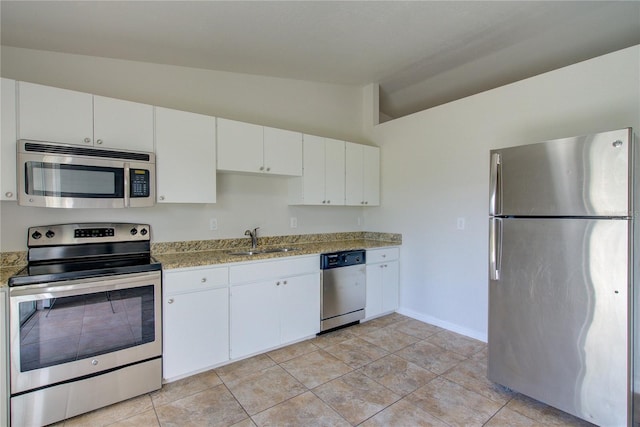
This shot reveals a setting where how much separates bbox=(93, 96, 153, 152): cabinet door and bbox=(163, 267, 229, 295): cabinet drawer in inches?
39.2

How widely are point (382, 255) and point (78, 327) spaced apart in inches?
110

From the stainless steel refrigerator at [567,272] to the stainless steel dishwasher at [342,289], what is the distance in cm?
140

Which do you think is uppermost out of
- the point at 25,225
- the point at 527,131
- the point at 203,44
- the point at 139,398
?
the point at 203,44

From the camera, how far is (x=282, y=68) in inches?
127

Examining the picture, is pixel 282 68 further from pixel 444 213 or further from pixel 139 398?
pixel 139 398

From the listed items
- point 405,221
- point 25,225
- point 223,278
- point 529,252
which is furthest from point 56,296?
point 405,221

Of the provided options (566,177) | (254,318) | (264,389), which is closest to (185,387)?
(264,389)

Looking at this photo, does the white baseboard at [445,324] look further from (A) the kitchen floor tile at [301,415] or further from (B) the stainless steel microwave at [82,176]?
(B) the stainless steel microwave at [82,176]

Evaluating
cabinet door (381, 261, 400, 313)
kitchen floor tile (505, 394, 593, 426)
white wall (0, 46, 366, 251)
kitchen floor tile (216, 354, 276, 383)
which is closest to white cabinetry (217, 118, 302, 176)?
white wall (0, 46, 366, 251)

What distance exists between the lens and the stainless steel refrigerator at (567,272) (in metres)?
1.69

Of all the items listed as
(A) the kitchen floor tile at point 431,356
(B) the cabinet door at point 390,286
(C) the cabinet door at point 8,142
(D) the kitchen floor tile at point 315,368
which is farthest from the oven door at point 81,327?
(B) the cabinet door at point 390,286

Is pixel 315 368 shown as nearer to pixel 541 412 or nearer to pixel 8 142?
pixel 541 412

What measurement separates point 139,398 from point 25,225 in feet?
4.86

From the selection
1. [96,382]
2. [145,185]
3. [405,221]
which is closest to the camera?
[96,382]
